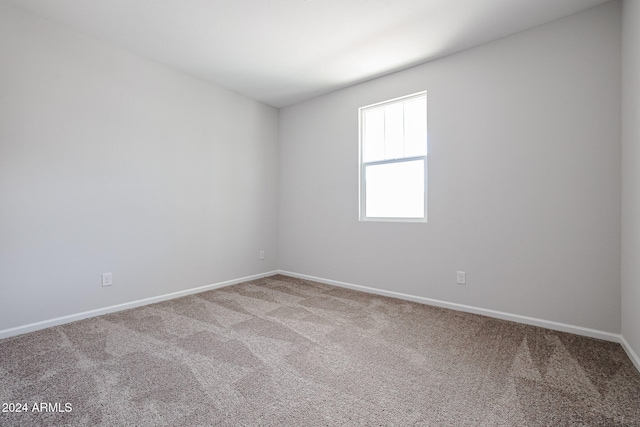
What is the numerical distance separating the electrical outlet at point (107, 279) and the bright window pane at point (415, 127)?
348cm

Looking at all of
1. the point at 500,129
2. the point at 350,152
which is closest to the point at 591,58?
the point at 500,129

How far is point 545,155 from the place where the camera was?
2.42m

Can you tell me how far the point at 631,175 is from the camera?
6.33ft

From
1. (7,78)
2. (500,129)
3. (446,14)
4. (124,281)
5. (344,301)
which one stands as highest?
(446,14)

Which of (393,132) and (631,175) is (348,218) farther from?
(631,175)

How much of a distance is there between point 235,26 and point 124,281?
109 inches

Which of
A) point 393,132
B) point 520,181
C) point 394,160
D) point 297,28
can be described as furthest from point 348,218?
point 297,28

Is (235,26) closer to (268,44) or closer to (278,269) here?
(268,44)

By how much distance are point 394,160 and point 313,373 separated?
99.8 inches

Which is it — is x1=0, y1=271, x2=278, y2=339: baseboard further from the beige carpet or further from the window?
the window

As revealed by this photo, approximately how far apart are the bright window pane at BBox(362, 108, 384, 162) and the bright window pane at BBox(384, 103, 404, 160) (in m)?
0.06

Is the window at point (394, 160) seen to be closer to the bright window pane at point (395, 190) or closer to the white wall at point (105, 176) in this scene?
the bright window pane at point (395, 190)

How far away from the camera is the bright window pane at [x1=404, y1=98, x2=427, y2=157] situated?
3160 mm

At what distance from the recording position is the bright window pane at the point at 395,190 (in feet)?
10.5
